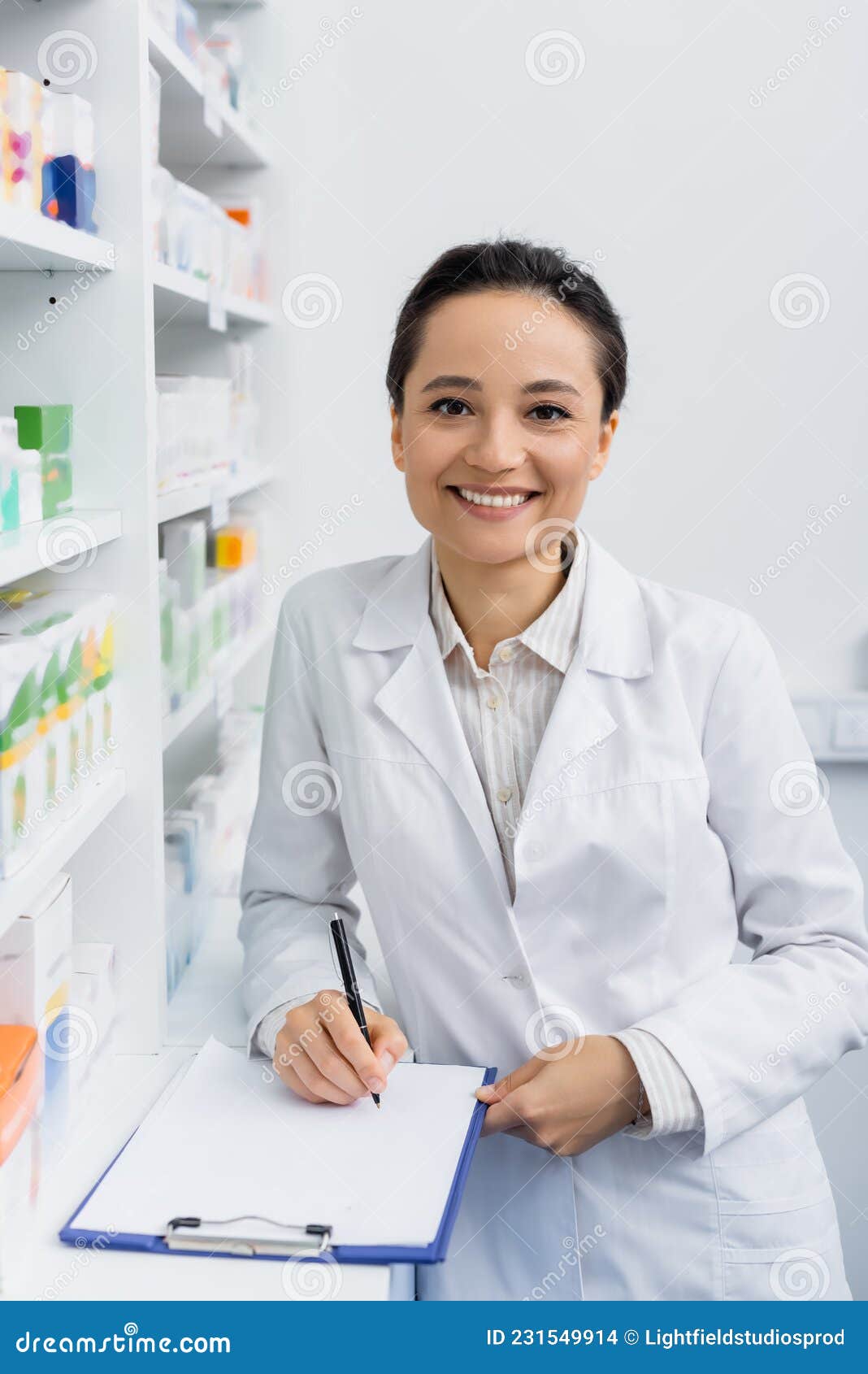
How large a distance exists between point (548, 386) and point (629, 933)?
60 cm

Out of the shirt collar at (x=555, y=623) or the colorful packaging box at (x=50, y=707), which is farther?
the shirt collar at (x=555, y=623)

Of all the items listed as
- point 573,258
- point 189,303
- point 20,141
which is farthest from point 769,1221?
point 573,258

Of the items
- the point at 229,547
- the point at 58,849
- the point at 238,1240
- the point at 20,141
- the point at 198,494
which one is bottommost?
the point at 238,1240

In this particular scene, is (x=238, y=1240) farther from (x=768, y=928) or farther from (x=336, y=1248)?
(x=768, y=928)

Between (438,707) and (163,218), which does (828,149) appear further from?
(438,707)

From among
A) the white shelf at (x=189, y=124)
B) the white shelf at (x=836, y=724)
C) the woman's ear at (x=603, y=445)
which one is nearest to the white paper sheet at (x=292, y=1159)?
the woman's ear at (x=603, y=445)

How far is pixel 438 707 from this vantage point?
4.61 ft

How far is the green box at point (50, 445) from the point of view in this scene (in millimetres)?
1235

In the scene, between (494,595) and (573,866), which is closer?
(573,866)

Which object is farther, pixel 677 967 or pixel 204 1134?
pixel 677 967

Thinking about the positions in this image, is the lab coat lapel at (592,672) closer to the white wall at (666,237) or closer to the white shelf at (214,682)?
the white shelf at (214,682)

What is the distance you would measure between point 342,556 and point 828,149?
1.24 meters

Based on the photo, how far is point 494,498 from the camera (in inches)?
52.1
